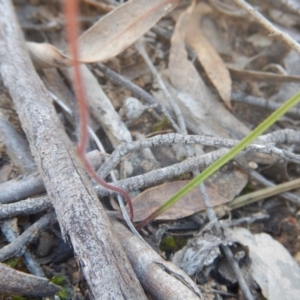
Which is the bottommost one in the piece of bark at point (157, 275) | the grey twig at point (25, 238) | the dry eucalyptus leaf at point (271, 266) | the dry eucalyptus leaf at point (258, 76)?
the dry eucalyptus leaf at point (271, 266)

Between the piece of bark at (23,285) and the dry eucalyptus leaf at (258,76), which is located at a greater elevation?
the dry eucalyptus leaf at (258,76)

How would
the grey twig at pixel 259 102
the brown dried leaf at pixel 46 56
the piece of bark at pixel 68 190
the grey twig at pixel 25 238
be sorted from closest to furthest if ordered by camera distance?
1. the piece of bark at pixel 68 190
2. the grey twig at pixel 25 238
3. the brown dried leaf at pixel 46 56
4. the grey twig at pixel 259 102

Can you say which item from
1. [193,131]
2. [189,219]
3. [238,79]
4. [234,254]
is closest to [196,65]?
[238,79]

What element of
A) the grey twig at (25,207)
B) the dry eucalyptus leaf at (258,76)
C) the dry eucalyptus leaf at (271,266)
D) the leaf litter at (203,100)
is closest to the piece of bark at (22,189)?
the grey twig at (25,207)

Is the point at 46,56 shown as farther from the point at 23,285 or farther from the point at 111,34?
the point at 23,285

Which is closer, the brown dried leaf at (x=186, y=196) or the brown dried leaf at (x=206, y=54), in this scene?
the brown dried leaf at (x=186, y=196)

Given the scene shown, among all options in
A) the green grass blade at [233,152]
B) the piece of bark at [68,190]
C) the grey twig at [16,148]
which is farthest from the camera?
the grey twig at [16,148]

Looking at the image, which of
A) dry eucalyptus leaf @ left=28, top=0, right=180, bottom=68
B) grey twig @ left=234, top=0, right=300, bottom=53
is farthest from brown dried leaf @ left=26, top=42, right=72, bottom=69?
grey twig @ left=234, top=0, right=300, bottom=53

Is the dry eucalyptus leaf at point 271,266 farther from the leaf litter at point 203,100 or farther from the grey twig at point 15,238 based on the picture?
the grey twig at point 15,238
